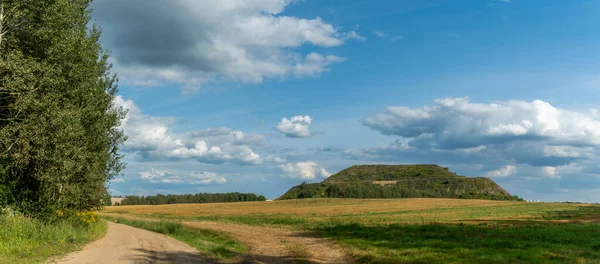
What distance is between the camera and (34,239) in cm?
2008

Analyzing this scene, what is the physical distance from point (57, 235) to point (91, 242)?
2475 mm

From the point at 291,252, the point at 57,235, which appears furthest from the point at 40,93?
the point at 291,252

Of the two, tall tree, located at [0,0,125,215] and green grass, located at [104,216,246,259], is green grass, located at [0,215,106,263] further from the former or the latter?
green grass, located at [104,216,246,259]

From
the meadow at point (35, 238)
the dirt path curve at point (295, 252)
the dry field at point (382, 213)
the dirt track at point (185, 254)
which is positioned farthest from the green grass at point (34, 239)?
the dry field at point (382, 213)

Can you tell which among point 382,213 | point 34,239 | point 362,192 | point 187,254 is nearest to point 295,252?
point 187,254

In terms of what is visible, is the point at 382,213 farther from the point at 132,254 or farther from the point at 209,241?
the point at 132,254

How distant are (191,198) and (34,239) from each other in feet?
477

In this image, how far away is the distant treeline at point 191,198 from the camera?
155 m

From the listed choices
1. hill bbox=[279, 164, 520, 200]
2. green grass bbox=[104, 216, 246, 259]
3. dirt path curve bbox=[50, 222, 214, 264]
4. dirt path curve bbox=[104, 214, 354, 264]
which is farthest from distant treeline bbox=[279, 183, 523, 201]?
dirt path curve bbox=[50, 222, 214, 264]

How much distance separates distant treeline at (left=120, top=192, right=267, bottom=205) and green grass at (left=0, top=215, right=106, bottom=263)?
13717cm

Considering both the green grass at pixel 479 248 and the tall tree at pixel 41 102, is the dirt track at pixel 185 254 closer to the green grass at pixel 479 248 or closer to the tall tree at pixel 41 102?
the green grass at pixel 479 248

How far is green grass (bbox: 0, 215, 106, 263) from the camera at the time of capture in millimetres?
16922

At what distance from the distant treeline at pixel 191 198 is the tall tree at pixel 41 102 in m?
136

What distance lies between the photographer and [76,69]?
23703mm
